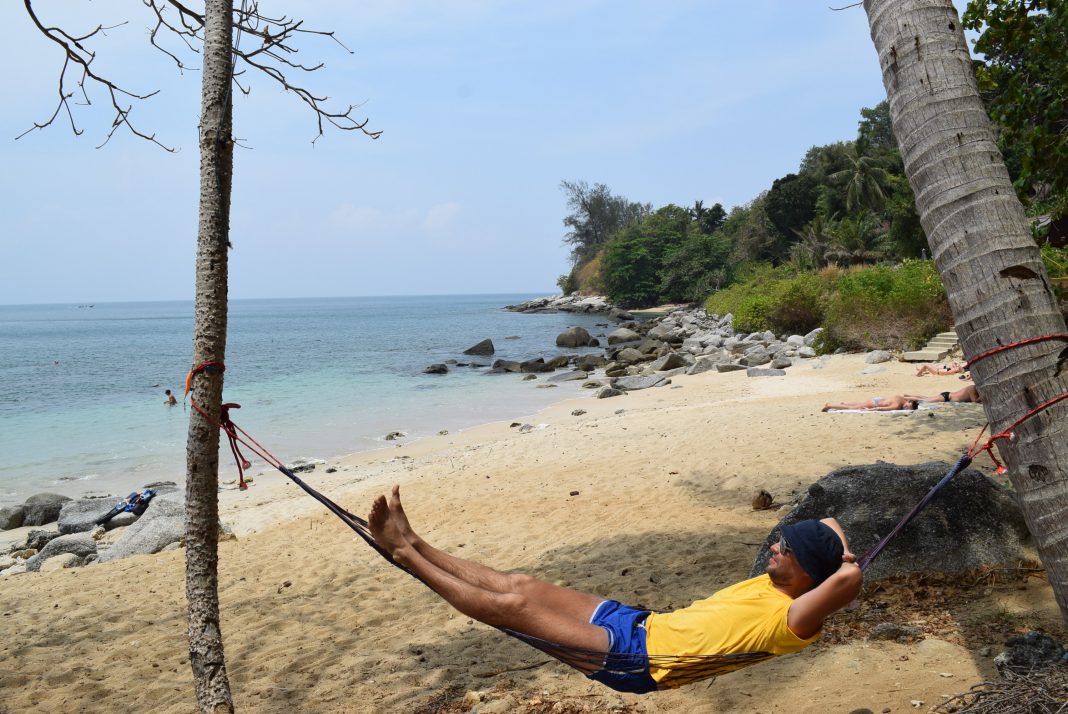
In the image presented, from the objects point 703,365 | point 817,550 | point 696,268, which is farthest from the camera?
point 696,268

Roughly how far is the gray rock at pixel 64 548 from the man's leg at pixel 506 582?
6.56 meters

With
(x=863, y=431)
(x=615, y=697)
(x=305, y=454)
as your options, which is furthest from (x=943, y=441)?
(x=305, y=454)

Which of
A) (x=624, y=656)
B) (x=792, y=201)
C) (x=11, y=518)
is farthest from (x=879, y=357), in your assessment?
(x=792, y=201)

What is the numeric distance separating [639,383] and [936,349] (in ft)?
20.9

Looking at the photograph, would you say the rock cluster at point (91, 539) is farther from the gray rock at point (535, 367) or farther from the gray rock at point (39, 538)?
the gray rock at point (535, 367)

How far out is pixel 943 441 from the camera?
25.3 feet

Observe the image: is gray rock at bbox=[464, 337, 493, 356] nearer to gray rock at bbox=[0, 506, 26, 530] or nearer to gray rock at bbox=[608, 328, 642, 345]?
gray rock at bbox=[608, 328, 642, 345]

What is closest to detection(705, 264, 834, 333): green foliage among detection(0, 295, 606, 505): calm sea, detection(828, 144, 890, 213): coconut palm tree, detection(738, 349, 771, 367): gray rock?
detection(738, 349, 771, 367): gray rock

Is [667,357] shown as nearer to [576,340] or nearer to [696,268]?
[576,340]

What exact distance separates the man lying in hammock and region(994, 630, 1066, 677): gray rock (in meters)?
0.77

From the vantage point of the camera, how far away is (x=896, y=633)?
11.6ft

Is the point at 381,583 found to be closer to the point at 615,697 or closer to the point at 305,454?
the point at 615,697

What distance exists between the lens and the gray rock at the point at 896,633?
11.5 feet

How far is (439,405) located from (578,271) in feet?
231
